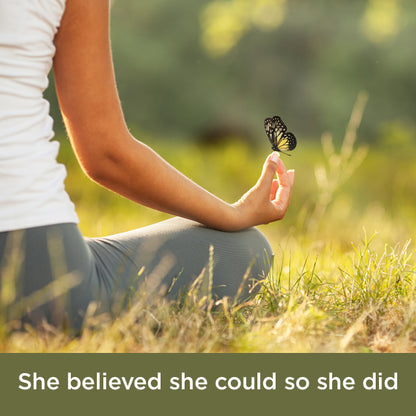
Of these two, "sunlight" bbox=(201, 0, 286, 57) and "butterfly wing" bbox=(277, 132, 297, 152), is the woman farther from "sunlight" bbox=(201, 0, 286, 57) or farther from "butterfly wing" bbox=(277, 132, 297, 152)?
"sunlight" bbox=(201, 0, 286, 57)

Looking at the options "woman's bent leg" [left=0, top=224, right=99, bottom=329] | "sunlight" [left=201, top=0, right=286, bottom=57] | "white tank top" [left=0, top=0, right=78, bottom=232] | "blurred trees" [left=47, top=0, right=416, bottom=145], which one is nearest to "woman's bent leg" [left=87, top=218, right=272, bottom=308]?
"woman's bent leg" [left=0, top=224, right=99, bottom=329]

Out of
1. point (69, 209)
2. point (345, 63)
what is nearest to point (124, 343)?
point (69, 209)

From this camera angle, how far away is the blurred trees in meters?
10.2

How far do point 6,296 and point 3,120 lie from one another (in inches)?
15.0

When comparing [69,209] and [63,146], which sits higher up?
[69,209]

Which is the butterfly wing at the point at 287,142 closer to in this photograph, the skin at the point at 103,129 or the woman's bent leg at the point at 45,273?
the skin at the point at 103,129

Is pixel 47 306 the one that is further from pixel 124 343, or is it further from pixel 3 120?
pixel 3 120

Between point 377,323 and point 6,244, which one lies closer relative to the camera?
point 6,244

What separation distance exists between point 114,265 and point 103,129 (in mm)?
341

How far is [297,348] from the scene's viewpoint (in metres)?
1.49

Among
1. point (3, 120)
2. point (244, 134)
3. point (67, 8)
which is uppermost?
point (67, 8)

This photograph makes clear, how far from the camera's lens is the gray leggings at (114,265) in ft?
4.62

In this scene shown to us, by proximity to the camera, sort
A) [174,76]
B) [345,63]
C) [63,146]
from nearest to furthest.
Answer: [63,146]
[345,63]
[174,76]

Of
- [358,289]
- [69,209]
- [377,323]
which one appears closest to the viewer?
[69,209]
